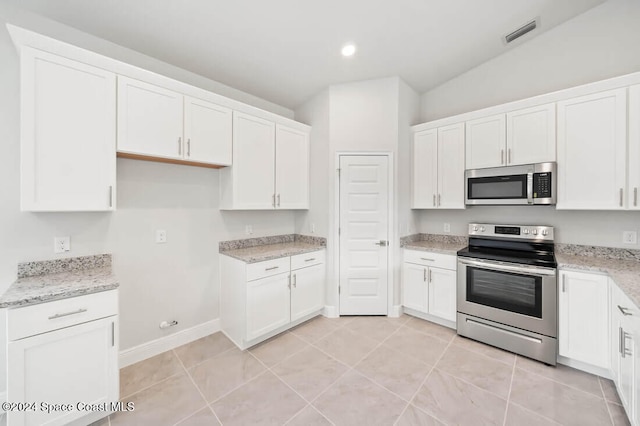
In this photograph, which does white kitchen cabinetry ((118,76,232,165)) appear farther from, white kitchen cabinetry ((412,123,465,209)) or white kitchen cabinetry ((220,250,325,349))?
white kitchen cabinetry ((412,123,465,209))

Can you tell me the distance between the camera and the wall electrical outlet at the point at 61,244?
1982 mm

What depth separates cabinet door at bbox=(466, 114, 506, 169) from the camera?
2.82 metres

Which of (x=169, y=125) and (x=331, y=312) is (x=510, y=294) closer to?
(x=331, y=312)

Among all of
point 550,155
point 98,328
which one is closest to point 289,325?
point 98,328

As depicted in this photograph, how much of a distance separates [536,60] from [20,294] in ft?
16.5

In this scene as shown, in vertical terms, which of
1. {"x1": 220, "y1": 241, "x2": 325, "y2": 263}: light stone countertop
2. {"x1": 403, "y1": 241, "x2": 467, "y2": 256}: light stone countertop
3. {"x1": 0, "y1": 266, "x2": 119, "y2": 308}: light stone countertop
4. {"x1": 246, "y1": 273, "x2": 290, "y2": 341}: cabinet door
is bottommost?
{"x1": 246, "y1": 273, "x2": 290, "y2": 341}: cabinet door

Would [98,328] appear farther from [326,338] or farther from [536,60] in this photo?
[536,60]

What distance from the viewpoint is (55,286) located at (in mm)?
1644

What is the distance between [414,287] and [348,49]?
2.91m

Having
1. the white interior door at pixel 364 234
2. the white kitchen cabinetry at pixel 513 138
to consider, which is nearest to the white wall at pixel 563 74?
the white kitchen cabinetry at pixel 513 138

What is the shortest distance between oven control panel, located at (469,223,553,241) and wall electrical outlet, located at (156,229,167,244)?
357 cm

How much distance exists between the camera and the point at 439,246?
321 cm

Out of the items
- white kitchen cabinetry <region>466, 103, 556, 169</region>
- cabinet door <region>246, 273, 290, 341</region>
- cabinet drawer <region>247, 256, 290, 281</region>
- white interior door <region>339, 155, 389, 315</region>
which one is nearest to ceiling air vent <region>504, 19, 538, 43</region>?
white kitchen cabinetry <region>466, 103, 556, 169</region>

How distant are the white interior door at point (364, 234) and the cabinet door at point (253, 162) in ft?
3.07
